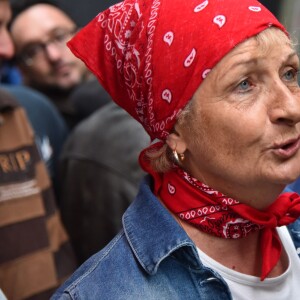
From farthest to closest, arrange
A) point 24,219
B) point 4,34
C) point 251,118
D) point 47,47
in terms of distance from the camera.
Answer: point 47,47
point 4,34
point 24,219
point 251,118

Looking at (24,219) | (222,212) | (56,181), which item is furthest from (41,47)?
(222,212)

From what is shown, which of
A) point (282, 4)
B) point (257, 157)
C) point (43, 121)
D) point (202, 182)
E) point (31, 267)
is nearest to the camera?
point (257, 157)

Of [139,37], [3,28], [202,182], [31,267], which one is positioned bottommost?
[31,267]

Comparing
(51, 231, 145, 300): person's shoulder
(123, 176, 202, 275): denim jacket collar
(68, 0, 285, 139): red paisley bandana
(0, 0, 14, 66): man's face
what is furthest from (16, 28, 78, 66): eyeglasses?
(51, 231, 145, 300): person's shoulder

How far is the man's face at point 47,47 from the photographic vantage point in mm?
3393

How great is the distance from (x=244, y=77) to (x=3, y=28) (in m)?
1.28

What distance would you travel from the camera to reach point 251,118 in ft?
4.37

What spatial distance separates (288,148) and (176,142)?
26cm

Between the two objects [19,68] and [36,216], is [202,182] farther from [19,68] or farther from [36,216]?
[19,68]

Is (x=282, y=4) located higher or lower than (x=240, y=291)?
higher

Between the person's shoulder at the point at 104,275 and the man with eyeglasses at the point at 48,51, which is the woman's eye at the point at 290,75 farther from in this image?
the man with eyeglasses at the point at 48,51

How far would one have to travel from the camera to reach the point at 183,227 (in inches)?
57.5

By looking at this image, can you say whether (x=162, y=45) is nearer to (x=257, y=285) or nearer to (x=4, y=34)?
(x=257, y=285)

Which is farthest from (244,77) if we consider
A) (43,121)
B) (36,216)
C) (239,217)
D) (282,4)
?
(43,121)
